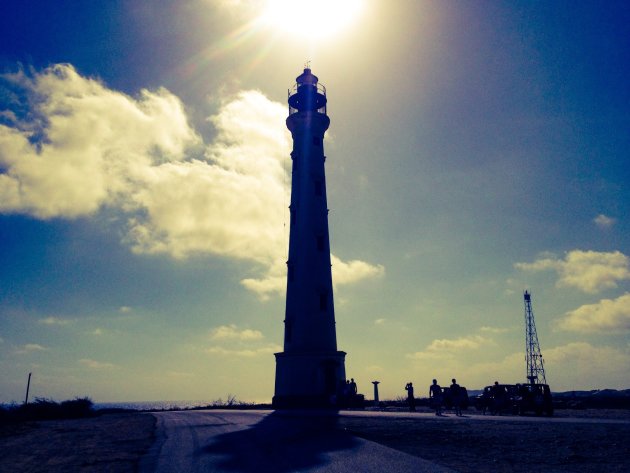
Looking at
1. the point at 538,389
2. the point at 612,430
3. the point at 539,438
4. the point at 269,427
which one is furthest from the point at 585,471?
the point at 538,389

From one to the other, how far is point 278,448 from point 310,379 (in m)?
22.0

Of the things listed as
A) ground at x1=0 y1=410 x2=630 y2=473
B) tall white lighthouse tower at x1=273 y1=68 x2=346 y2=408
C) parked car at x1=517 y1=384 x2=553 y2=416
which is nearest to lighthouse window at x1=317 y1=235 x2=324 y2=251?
tall white lighthouse tower at x1=273 y1=68 x2=346 y2=408

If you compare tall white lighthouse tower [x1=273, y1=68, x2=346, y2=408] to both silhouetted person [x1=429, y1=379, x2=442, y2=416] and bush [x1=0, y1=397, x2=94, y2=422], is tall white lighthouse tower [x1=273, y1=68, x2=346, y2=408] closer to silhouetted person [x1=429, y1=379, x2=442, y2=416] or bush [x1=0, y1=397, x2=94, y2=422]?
silhouetted person [x1=429, y1=379, x2=442, y2=416]

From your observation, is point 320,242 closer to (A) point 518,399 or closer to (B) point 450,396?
(B) point 450,396

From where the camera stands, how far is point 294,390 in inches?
1329

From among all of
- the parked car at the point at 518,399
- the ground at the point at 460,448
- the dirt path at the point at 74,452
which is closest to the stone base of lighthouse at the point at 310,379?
the parked car at the point at 518,399

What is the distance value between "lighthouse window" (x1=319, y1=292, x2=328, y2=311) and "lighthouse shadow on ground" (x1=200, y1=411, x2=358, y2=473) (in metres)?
18.5

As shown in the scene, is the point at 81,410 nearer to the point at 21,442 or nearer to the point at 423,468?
the point at 21,442

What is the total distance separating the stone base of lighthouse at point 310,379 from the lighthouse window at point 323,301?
333 cm

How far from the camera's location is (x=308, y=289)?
116 ft

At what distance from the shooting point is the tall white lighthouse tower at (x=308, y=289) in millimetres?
33719

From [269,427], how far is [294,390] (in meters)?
16.7

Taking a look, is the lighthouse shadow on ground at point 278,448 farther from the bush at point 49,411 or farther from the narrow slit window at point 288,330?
the bush at point 49,411

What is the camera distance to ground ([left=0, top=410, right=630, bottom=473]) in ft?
29.6
